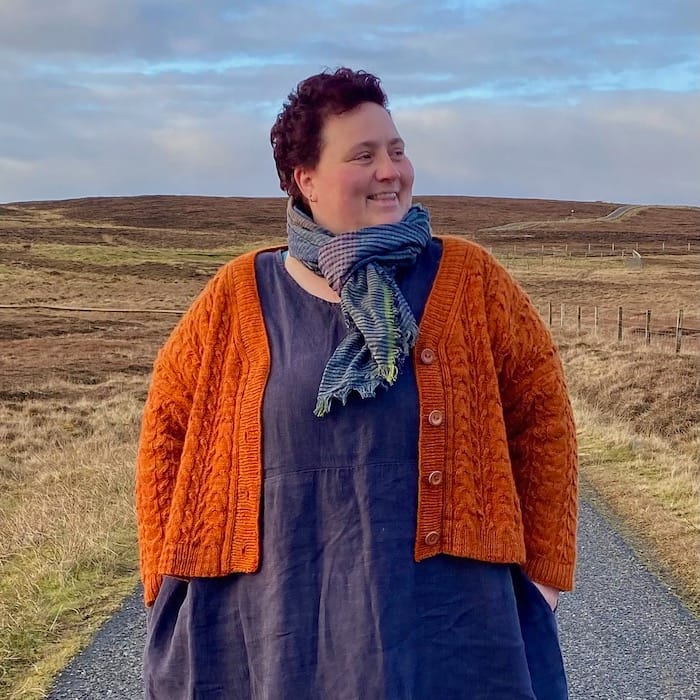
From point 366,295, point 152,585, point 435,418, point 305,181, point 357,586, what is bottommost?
point 152,585

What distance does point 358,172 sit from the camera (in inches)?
78.4

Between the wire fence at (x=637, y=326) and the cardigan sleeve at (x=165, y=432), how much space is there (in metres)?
13.3

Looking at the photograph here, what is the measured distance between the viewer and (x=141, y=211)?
7012 cm

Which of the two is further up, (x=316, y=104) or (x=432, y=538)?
(x=316, y=104)

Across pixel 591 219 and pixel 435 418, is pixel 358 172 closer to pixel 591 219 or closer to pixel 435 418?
pixel 435 418

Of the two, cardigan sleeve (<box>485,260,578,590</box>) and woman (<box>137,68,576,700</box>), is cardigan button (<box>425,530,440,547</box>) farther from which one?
cardigan sleeve (<box>485,260,578,590</box>)

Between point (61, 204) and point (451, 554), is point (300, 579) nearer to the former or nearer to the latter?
point (451, 554)

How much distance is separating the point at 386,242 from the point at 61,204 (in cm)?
8046

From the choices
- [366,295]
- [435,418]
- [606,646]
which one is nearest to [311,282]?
[366,295]

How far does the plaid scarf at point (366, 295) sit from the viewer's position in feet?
6.07

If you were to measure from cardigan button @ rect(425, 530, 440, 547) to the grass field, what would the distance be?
2167mm

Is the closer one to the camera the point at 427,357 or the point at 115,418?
the point at 427,357

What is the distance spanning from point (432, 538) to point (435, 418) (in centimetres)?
26

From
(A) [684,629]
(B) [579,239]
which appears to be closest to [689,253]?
(B) [579,239]
